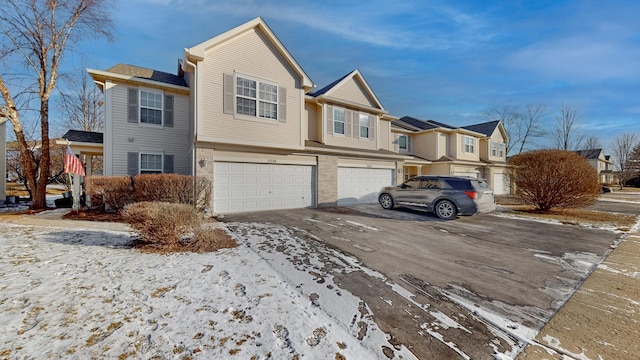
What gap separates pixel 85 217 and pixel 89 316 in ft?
25.9

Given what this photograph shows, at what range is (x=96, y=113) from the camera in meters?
23.5

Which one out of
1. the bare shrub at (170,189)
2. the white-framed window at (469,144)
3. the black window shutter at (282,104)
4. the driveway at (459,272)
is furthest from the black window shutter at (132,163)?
the white-framed window at (469,144)

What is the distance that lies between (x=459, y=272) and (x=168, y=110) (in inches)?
505

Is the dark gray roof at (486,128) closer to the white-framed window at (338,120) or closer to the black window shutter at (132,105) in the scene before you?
the white-framed window at (338,120)

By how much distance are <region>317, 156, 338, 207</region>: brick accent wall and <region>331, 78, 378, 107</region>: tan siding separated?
12.6ft

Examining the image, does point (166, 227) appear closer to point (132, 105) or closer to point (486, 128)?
point (132, 105)

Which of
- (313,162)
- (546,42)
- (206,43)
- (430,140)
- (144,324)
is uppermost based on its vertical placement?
(546,42)

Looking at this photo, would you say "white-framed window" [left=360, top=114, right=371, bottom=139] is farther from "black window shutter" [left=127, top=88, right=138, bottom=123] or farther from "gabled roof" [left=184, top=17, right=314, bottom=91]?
"black window shutter" [left=127, top=88, right=138, bottom=123]

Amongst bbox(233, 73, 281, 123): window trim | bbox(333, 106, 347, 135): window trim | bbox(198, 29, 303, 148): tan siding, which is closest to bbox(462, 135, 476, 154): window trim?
bbox(333, 106, 347, 135): window trim

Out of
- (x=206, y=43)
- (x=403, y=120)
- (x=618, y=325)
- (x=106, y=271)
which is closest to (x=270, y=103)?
(x=206, y=43)

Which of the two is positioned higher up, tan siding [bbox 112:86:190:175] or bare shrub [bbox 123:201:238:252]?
tan siding [bbox 112:86:190:175]

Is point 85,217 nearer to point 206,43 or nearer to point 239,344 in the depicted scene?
point 206,43

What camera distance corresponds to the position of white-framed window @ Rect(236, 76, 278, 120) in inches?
405

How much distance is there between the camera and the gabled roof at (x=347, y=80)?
44.9ft
